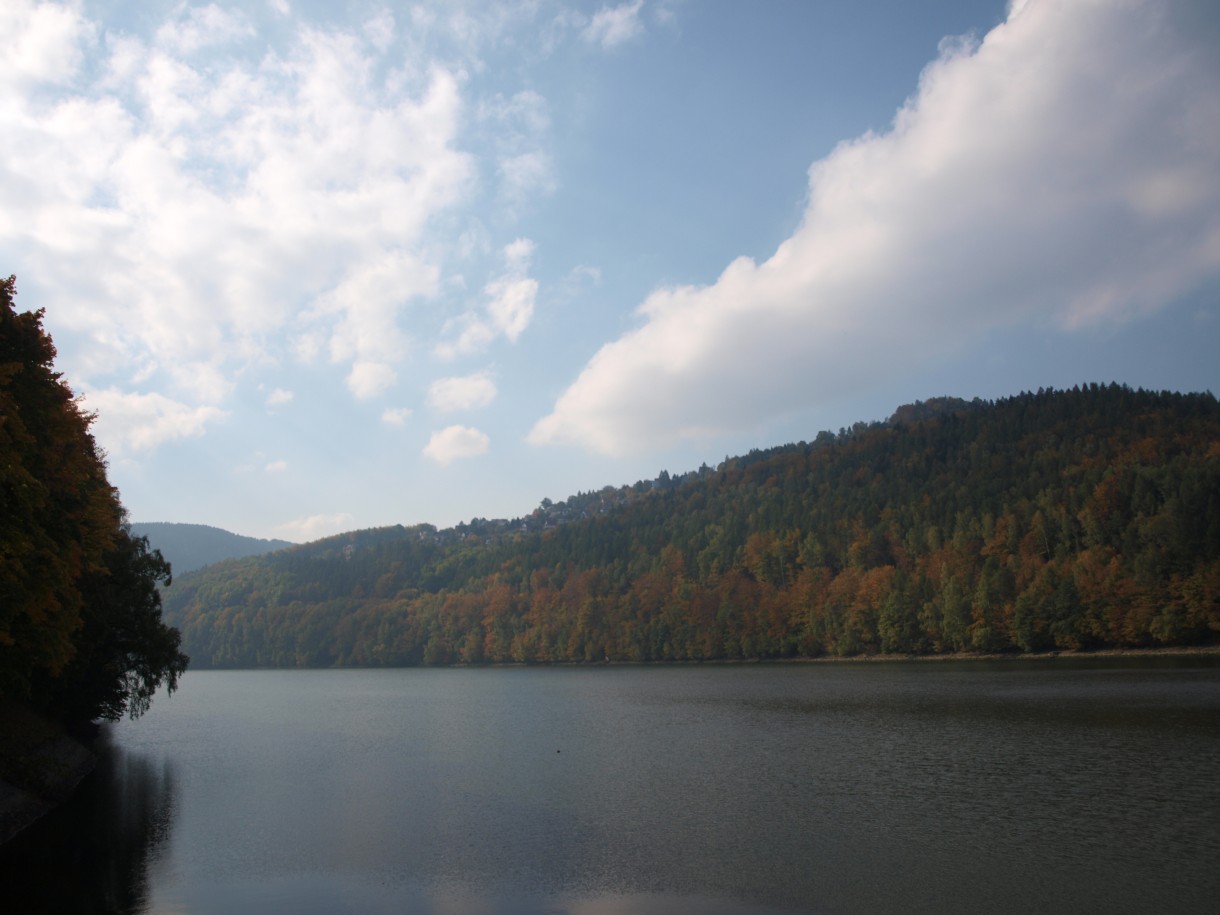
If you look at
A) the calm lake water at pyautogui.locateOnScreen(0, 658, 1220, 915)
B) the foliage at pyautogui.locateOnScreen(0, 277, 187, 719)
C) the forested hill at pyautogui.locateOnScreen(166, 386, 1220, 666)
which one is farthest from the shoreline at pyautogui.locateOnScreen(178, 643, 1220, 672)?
the foliage at pyautogui.locateOnScreen(0, 277, 187, 719)

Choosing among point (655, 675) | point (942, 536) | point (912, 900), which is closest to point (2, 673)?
point (912, 900)

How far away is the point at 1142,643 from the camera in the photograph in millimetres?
90250

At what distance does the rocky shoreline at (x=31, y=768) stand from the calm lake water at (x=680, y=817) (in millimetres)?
1067

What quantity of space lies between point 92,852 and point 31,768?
8.69m

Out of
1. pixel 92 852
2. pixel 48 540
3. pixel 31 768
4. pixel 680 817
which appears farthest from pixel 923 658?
pixel 48 540

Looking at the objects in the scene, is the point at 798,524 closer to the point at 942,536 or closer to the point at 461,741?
the point at 942,536

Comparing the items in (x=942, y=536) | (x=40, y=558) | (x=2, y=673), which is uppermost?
(x=942, y=536)

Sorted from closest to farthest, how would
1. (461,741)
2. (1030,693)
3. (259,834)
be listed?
1. (259,834)
2. (461,741)
3. (1030,693)

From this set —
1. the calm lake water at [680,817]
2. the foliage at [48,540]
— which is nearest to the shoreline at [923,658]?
the calm lake water at [680,817]

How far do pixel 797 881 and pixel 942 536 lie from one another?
117060mm

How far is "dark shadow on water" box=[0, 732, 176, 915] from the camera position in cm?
2002

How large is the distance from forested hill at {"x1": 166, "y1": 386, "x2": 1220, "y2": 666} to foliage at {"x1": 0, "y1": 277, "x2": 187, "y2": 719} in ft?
307

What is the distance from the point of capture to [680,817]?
27922 mm

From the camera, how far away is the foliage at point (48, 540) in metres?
22.7
